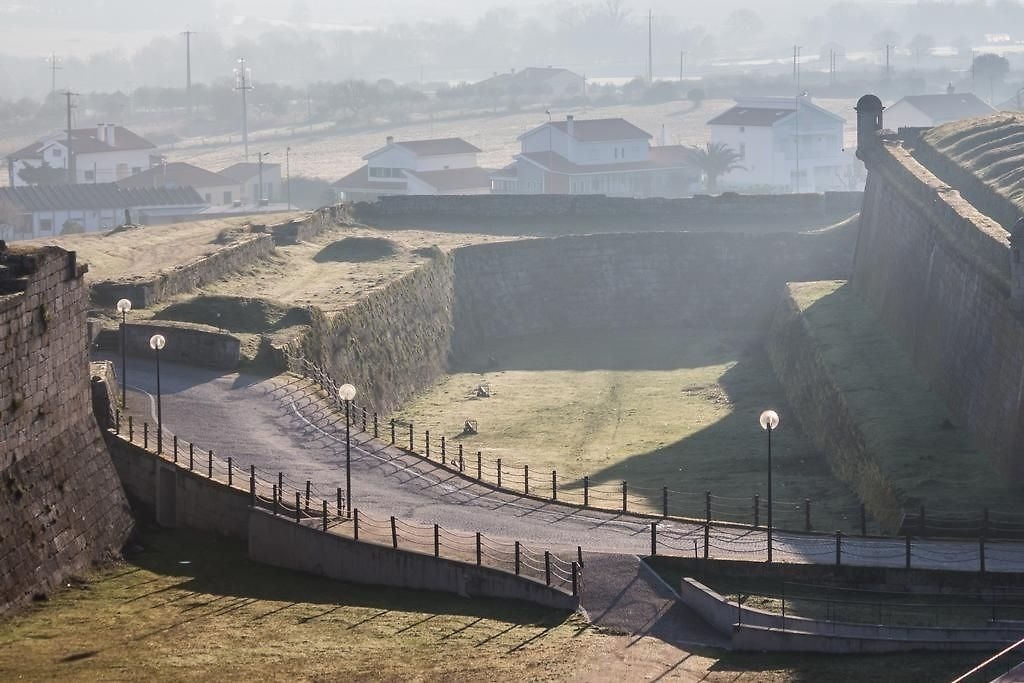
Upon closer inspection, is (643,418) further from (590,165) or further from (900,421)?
(590,165)

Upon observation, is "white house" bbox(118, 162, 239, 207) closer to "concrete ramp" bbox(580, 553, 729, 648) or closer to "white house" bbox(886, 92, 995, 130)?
"white house" bbox(886, 92, 995, 130)

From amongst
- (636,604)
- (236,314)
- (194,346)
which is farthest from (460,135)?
(636,604)

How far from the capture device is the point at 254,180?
124250 mm

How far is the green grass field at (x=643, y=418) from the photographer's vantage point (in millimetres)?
43625

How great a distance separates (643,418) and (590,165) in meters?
60.9

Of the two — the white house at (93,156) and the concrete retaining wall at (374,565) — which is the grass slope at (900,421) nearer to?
the concrete retaining wall at (374,565)

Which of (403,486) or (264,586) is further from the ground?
(403,486)

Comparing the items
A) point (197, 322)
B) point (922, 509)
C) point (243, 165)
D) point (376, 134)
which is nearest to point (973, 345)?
point (922, 509)

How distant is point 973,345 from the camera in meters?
43.4

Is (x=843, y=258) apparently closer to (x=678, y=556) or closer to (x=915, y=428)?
(x=915, y=428)

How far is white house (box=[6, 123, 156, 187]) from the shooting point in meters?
127

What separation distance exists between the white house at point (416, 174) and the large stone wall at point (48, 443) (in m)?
76.7

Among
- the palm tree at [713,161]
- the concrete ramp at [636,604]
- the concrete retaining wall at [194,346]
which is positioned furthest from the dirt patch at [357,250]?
the palm tree at [713,161]

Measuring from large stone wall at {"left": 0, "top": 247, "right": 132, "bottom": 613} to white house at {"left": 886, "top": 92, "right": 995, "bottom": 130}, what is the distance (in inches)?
4069
